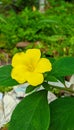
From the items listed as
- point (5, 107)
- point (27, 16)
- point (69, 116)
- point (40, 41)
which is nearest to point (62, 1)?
point (27, 16)

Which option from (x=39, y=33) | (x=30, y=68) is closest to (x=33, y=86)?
(x=30, y=68)

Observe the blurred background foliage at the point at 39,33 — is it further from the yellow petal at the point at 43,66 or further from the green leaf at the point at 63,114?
the yellow petal at the point at 43,66

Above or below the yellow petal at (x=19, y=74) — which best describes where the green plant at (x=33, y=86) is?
below

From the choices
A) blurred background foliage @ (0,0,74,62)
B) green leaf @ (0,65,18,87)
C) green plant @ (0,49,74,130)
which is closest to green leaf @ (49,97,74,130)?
green plant @ (0,49,74,130)

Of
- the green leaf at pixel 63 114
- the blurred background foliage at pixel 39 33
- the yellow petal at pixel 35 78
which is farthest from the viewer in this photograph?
the blurred background foliage at pixel 39 33

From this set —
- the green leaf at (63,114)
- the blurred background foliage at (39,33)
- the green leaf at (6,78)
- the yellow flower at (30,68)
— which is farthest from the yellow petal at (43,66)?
the blurred background foliage at (39,33)

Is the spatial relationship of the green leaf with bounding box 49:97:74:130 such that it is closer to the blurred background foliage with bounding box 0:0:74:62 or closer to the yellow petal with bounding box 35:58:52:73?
the yellow petal with bounding box 35:58:52:73
